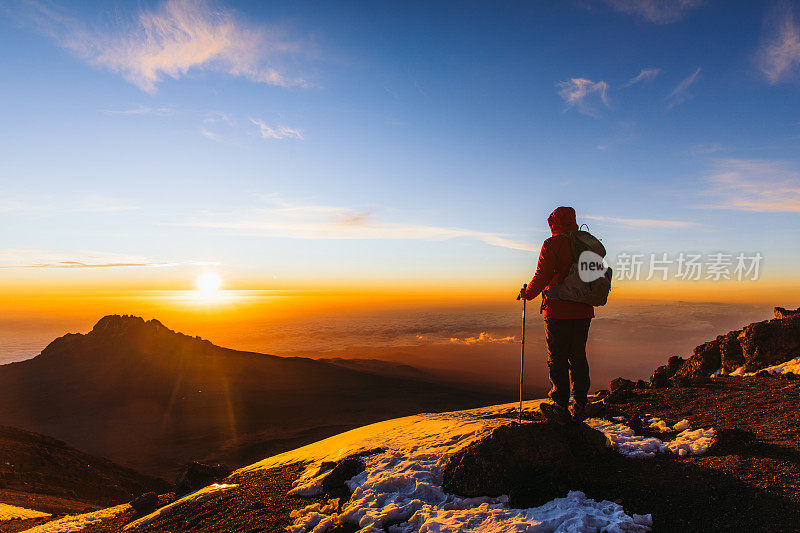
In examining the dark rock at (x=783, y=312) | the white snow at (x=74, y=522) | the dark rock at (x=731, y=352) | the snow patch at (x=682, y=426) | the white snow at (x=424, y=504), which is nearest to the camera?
the white snow at (x=424, y=504)

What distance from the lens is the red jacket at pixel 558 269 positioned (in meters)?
4.95

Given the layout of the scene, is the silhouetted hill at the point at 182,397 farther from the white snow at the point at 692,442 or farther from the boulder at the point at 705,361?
the white snow at the point at 692,442

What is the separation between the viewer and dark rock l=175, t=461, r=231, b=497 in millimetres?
8148

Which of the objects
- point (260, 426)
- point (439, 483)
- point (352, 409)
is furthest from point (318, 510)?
point (352, 409)

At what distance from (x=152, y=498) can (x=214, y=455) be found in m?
19.9

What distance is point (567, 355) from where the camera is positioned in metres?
5.04

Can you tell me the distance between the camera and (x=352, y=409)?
35.4 metres

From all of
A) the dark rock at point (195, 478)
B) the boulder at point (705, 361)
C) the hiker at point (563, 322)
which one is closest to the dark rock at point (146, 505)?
the dark rock at point (195, 478)

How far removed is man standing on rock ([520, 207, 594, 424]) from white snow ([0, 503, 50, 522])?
38.3 feet

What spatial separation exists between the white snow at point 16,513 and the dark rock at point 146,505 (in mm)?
3439

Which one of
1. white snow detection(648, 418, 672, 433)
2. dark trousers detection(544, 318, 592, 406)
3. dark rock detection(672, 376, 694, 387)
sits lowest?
white snow detection(648, 418, 672, 433)

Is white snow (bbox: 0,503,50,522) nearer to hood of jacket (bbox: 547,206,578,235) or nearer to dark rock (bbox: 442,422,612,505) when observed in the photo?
dark rock (bbox: 442,422,612,505)

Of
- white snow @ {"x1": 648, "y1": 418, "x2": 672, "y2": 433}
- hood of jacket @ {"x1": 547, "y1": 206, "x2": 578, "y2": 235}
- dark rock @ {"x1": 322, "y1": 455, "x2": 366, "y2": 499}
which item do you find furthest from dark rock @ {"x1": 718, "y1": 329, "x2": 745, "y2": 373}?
dark rock @ {"x1": 322, "y1": 455, "x2": 366, "y2": 499}

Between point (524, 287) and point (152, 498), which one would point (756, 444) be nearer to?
point (524, 287)
